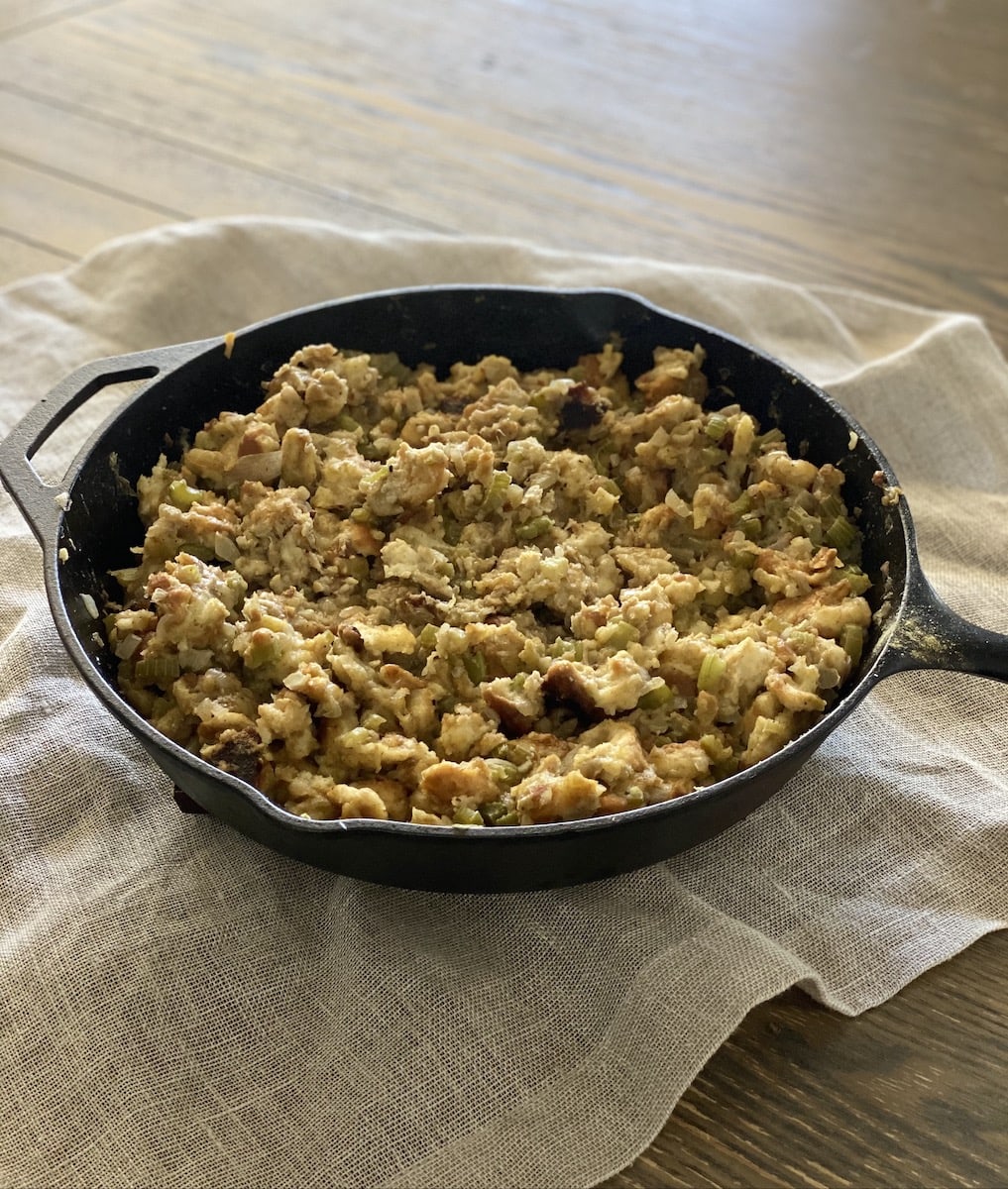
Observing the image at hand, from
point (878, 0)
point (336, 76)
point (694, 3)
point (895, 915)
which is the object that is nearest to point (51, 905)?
point (895, 915)

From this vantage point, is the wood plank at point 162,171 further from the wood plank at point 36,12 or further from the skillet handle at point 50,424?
the skillet handle at point 50,424

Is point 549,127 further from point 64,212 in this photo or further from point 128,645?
point 128,645

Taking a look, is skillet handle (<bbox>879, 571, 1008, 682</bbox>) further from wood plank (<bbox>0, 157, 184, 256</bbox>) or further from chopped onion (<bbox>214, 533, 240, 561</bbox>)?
wood plank (<bbox>0, 157, 184, 256</bbox>)

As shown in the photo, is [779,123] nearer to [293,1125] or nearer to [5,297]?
[5,297]

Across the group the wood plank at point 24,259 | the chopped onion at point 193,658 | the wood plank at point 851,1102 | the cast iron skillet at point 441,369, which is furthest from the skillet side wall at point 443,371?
the wood plank at point 24,259

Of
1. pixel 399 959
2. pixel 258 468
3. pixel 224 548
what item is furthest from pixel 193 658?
pixel 399 959

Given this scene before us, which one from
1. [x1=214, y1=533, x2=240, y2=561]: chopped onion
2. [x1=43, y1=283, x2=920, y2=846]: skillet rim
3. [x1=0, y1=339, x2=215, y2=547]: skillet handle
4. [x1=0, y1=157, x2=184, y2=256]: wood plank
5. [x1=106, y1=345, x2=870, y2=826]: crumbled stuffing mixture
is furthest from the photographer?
[x1=0, y1=157, x2=184, y2=256]: wood plank

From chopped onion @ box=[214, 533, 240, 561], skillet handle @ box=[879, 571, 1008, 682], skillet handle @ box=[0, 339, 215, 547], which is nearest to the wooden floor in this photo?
skillet handle @ box=[0, 339, 215, 547]
